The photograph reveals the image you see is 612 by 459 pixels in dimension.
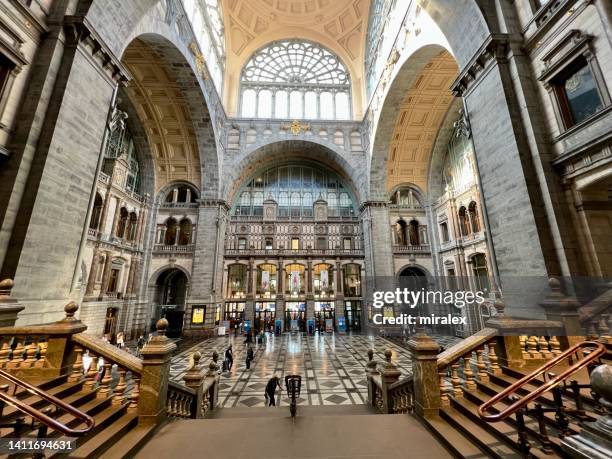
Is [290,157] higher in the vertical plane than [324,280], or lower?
higher

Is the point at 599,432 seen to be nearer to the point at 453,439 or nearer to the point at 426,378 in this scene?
the point at 453,439

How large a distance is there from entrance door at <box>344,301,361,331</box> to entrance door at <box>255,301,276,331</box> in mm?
6661

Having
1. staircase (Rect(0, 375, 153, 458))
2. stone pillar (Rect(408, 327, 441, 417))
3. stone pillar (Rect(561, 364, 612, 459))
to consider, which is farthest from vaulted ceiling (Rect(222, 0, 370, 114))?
stone pillar (Rect(561, 364, 612, 459))

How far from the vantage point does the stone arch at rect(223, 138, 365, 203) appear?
79.4ft

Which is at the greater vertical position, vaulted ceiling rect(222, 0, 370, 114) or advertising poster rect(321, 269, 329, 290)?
vaulted ceiling rect(222, 0, 370, 114)

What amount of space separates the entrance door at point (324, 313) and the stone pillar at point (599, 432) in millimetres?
22172

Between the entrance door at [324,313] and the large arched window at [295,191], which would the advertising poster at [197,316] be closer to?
the entrance door at [324,313]

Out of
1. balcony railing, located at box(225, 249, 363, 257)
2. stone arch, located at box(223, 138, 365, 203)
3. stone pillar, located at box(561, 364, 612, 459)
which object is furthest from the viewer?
balcony railing, located at box(225, 249, 363, 257)

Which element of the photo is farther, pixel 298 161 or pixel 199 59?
pixel 298 161

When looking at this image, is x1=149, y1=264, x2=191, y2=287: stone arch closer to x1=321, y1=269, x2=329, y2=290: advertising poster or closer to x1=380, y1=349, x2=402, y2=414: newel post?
x1=321, y1=269, x2=329, y2=290: advertising poster

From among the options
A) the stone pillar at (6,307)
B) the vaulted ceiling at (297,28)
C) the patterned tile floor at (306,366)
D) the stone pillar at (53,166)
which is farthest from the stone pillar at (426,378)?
the vaulted ceiling at (297,28)

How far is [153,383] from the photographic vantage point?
4035mm

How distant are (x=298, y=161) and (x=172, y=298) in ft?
59.1

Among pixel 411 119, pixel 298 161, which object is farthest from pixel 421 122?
pixel 298 161
